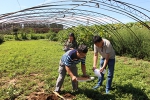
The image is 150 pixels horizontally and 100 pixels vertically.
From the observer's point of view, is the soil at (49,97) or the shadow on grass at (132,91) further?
the shadow on grass at (132,91)

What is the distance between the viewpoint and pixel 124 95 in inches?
226

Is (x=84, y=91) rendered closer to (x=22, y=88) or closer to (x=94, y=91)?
(x=94, y=91)

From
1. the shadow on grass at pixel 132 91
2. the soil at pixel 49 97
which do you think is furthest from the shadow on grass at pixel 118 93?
the soil at pixel 49 97

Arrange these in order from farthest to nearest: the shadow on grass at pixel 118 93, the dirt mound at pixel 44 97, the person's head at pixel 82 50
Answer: the shadow on grass at pixel 118 93, the dirt mound at pixel 44 97, the person's head at pixel 82 50

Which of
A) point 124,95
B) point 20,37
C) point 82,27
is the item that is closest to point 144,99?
point 124,95

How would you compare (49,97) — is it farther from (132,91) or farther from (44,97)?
(132,91)

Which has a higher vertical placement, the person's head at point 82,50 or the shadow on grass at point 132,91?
the person's head at point 82,50

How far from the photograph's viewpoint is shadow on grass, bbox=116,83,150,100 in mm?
5596

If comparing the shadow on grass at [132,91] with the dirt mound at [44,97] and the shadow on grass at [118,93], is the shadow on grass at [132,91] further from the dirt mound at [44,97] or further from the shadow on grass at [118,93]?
the dirt mound at [44,97]

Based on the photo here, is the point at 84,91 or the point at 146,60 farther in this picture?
the point at 146,60

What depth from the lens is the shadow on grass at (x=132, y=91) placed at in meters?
5.60

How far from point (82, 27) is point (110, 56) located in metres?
14.1

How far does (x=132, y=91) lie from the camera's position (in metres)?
6.02

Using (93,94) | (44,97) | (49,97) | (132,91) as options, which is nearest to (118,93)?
(132,91)
